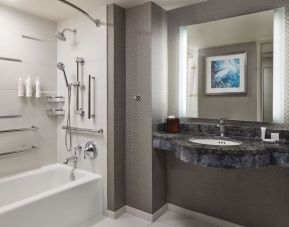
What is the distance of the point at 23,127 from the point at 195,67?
2.10 metres

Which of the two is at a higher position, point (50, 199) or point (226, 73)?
point (226, 73)

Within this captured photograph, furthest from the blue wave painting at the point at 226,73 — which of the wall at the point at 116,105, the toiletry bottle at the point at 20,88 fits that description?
the toiletry bottle at the point at 20,88

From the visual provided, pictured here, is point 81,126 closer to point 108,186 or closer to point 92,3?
point 108,186

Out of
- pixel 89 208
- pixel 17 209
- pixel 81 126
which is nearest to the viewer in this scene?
pixel 17 209

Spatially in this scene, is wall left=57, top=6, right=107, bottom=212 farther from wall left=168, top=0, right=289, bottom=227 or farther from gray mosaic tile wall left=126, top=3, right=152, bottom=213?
wall left=168, top=0, right=289, bottom=227

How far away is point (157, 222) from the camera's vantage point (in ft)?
7.94

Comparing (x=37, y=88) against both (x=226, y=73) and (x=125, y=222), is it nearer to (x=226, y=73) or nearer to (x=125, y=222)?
(x=125, y=222)

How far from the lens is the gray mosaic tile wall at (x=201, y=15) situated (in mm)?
2051

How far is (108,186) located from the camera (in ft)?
8.24

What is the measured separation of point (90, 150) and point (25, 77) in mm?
1145

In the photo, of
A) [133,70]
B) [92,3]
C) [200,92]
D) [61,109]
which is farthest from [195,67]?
[61,109]

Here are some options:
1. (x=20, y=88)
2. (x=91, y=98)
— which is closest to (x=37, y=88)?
(x=20, y=88)

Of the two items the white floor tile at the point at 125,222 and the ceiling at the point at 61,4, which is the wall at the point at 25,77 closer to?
the ceiling at the point at 61,4

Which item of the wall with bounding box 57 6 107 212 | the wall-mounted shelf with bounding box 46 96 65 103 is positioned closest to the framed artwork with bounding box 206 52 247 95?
the wall with bounding box 57 6 107 212
